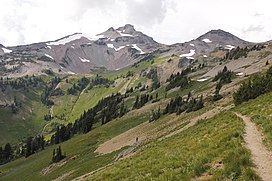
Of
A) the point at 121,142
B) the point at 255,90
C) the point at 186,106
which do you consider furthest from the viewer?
the point at 186,106

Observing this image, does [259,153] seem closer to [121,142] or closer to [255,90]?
[255,90]

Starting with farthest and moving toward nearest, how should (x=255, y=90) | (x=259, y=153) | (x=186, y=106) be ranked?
(x=186, y=106) < (x=255, y=90) < (x=259, y=153)

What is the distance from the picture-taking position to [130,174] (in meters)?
26.0

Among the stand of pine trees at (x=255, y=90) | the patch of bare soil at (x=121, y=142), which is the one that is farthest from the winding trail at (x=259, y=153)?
the patch of bare soil at (x=121, y=142)

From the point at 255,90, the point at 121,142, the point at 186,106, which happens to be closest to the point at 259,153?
the point at 255,90

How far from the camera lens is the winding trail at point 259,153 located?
15773 millimetres

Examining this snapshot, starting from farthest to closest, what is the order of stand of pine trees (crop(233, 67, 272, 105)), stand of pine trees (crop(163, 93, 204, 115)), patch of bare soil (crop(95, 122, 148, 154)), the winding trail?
stand of pine trees (crop(163, 93, 204, 115)) → patch of bare soil (crop(95, 122, 148, 154)) → stand of pine trees (crop(233, 67, 272, 105)) → the winding trail

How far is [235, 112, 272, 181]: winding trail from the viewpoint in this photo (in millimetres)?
15773

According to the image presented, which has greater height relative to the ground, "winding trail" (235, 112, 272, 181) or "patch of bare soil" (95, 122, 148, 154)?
"winding trail" (235, 112, 272, 181)

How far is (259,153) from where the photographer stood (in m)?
19.2

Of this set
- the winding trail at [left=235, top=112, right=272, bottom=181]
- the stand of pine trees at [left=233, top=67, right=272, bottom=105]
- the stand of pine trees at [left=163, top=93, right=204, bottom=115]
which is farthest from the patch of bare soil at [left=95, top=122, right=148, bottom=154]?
the winding trail at [left=235, top=112, right=272, bottom=181]

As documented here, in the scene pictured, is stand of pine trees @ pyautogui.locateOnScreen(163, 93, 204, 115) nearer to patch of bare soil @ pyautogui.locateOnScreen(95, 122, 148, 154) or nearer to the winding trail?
patch of bare soil @ pyautogui.locateOnScreen(95, 122, 148, 154)

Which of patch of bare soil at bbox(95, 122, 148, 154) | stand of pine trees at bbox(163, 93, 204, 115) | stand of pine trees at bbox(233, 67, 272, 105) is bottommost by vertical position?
patch of bare soil at bbox(95, 122, 148, 154)

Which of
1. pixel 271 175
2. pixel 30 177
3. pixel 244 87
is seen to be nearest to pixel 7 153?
pixel 30 177
